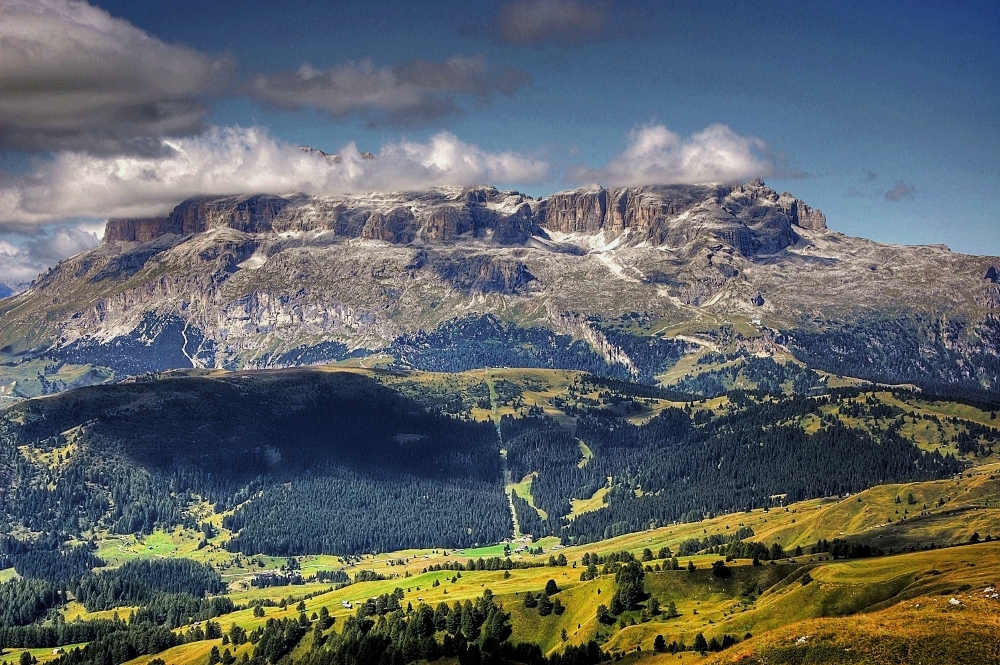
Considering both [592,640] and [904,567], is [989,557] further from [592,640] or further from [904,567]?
[592,640]

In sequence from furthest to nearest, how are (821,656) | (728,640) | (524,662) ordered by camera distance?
(524,662) < (728,640) < (821,656)

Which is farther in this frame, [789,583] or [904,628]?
[789,583]

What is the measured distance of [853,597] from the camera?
17188 centimetres

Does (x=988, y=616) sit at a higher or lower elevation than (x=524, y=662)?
higher

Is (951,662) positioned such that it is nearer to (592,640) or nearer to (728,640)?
(728,640)

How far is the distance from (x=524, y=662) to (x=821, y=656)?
72.8 meters

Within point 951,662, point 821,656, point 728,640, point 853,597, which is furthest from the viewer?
point 853,597

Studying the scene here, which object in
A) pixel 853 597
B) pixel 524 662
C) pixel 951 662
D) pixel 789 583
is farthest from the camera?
pixel 789 583

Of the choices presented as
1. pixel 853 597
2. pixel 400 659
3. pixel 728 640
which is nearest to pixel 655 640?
pixel 728 640

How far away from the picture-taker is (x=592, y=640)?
190375mm

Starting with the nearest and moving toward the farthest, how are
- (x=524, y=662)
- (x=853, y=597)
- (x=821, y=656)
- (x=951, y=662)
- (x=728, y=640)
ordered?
(x=951, y=662)
(x=821, y=656)
(x=728, y=640)
(x=853, y=597)
(x=524, y=662)

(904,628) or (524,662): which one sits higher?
(904,628)

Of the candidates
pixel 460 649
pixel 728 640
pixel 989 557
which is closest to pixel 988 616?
pixel 728 640

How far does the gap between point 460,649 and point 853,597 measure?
6763cm
